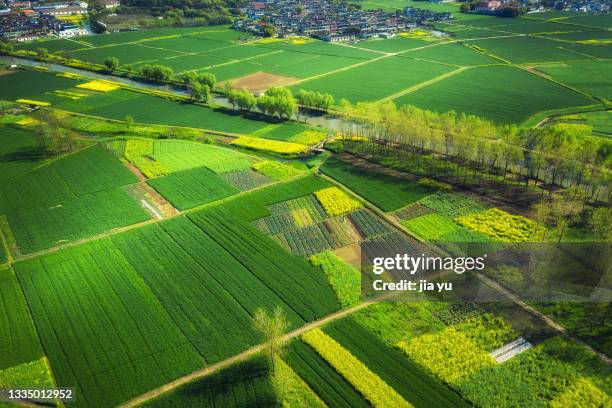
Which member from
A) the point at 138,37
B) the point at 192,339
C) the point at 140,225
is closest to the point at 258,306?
the point at 192,339

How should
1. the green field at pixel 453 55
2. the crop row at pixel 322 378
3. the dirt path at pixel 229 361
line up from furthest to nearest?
the green field at pixel 453 55 → the dirt path at pixel 229 361 → the crop row at pixel 322 378

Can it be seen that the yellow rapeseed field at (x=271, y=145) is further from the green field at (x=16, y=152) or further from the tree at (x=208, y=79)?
the green field at (x=16, y=152)

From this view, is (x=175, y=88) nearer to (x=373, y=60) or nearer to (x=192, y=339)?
(x=373, y=60)

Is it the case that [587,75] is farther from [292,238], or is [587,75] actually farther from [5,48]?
[5,48]

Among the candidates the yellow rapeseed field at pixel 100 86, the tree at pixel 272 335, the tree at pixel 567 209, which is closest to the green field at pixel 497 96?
the tree at pixel 567 209

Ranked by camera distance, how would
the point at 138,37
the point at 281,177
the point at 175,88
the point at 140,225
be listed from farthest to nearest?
the point at 138,37 → the point at 175,88 → the point at 281,177 → the point at 140,225

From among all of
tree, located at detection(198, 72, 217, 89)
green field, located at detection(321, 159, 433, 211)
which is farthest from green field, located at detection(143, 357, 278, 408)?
tree, located at detection(198, 72, 217, 89)

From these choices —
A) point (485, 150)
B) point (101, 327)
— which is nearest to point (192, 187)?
point (101, 327)
